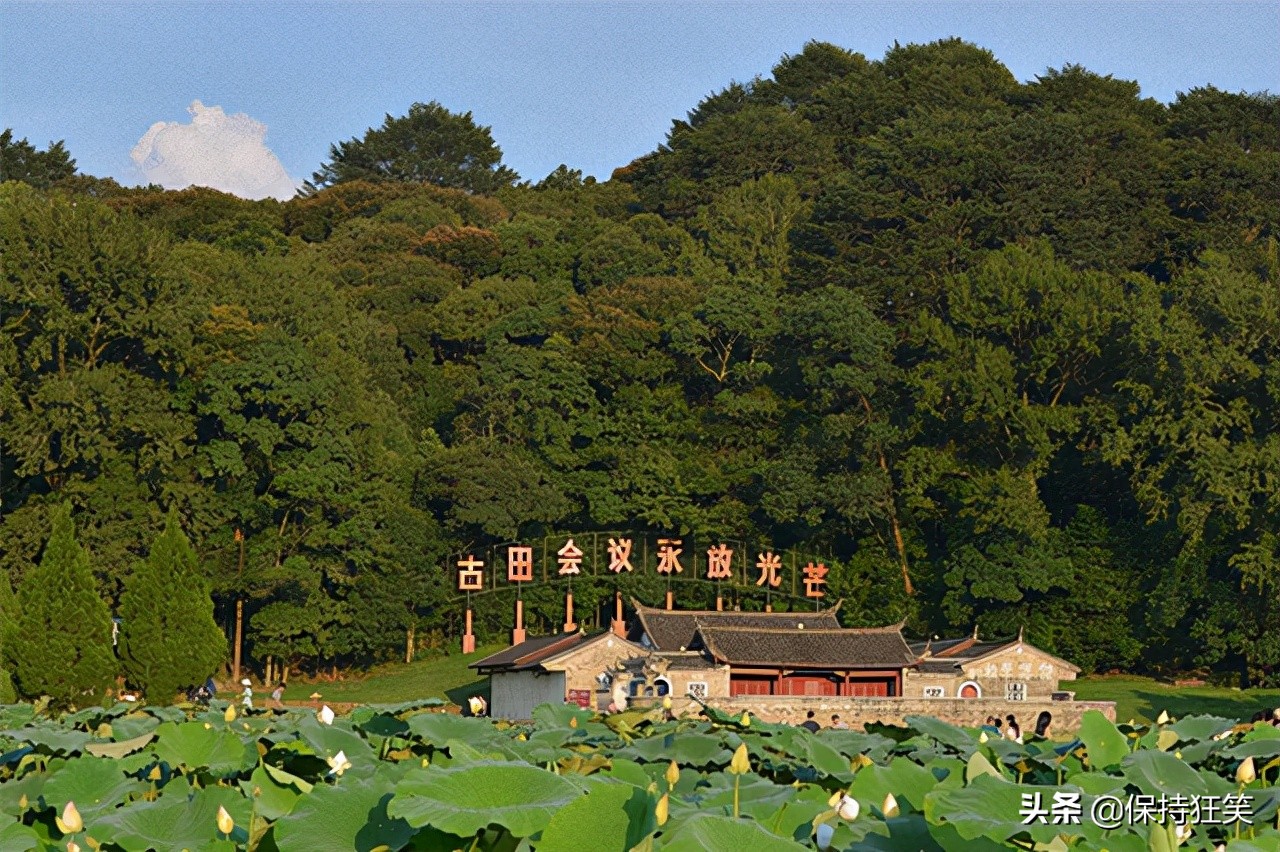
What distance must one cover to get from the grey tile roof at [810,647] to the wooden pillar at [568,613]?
14.3ft

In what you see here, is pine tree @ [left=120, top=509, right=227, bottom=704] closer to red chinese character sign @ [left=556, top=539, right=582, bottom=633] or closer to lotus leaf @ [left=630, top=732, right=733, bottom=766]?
red chinese character sign @ [left=556, top=539, right=582, bottom=633]

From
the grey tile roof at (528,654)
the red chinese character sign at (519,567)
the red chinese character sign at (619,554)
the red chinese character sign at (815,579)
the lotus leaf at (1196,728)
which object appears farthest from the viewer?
the red chinese character sign at (619,554)

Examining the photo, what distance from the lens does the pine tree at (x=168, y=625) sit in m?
29.4

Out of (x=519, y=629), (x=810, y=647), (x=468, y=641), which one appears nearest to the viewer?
(x=810, y=647)

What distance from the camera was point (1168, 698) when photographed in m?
31.0

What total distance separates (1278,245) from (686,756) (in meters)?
34.4

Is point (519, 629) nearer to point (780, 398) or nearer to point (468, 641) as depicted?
point (468, 641)

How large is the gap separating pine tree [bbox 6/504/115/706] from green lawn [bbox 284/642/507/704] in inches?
162

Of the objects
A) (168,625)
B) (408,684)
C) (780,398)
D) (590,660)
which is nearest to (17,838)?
(590,660)

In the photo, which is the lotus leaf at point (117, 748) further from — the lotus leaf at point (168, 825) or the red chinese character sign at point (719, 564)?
the red chinese character sign at point (719, 564)

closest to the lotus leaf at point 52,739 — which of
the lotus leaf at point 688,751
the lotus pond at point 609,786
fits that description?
the lotus pond at point 609,786

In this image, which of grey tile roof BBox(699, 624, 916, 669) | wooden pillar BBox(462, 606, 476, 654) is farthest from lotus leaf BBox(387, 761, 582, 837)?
wooden pillar BBox(462, 606, 476, 654)

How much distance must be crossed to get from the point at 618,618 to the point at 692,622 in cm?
401

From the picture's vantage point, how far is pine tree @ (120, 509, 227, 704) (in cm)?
2936
